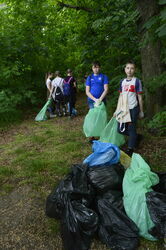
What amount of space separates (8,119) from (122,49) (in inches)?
172

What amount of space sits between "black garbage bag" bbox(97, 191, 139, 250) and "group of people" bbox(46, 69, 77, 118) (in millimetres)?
5682

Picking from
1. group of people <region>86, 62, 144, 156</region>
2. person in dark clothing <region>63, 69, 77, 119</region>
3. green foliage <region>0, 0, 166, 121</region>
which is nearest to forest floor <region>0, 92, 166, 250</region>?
group of people <region>86, 62, 144, 156</region>

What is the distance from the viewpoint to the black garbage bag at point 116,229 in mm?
2119

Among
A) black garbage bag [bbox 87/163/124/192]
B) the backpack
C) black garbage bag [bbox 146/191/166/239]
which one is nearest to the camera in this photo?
black garbage bag [bbox 146/191/166/239]

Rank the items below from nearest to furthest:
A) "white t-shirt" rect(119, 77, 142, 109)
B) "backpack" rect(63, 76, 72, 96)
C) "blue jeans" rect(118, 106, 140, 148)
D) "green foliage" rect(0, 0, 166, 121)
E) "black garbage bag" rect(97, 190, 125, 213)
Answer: "black garbage bag" rect(97, 190, 125, 213)
"white t-shirt" rect(119, 77, 142, 109)
"blue jeans" rect(118, 106, 140, 148)
"green foliage" rect(0, 0, 166, 121)
"backpack" rect(63, 76, 72, 96)

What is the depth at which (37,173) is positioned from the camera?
147 inches

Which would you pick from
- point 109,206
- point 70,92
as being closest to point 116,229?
point 109,206

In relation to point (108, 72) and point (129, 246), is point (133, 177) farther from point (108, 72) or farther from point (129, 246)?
point (108, 72)

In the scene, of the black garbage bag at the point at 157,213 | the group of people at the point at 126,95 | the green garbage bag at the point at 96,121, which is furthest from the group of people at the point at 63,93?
the black garbage bag at the point at 157,213

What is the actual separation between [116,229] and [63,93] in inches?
246

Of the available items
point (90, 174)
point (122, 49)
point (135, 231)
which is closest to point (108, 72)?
point (122, 49)

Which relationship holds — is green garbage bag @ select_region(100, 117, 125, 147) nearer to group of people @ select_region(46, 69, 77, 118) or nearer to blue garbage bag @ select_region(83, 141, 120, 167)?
blue garbage bag @ select_region(83, 141, 120, 167)

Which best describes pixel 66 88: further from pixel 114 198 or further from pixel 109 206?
pixel 109 206

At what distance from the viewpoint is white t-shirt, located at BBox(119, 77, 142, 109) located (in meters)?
3.67
